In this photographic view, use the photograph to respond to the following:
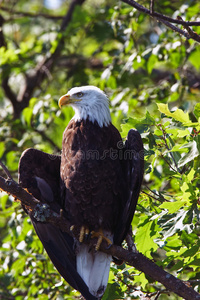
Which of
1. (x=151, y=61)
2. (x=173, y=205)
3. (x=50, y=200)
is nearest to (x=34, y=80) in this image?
(x=151, y=61)

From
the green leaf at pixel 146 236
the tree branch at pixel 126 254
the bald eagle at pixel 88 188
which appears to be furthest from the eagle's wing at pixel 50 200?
the green leaf at pixel 146 236

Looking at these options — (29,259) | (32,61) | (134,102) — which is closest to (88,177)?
(29,259)

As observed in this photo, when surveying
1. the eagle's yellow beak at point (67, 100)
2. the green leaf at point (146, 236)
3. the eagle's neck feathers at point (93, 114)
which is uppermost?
the eagle's yellow beak at point (67, 100)

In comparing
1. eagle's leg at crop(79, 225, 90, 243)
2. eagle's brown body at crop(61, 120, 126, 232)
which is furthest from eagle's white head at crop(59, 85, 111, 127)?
eagle's leg at crop(79, 225, 90, 243)

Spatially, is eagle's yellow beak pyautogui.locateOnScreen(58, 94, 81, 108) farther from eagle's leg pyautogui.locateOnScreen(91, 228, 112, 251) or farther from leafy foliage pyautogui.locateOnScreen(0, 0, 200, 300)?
eagle's leg pyautogui.locateOnScreen(91, 228, 112, 251)

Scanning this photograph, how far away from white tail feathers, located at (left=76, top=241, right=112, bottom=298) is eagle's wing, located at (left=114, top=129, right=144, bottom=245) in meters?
0.29

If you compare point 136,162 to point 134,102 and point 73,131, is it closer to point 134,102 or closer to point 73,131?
point 73,131

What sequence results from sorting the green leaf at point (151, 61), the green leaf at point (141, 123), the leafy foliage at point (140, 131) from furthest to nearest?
the green leaf at point (151, 61), the green leaf at point (141, 123), the leafy foliage at point (140, 131)

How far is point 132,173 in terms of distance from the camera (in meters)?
3.46

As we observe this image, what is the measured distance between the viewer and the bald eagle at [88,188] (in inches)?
A: 137

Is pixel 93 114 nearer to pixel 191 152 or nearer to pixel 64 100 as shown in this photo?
pixel 64 100

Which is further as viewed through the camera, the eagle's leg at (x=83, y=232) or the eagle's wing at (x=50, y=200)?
the eagle's wing at (x=50, y=200)

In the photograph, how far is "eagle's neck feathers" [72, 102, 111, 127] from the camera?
3783mm

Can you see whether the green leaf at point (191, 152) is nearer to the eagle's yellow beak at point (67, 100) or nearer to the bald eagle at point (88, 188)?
the bald eagle at point (88, 188)
